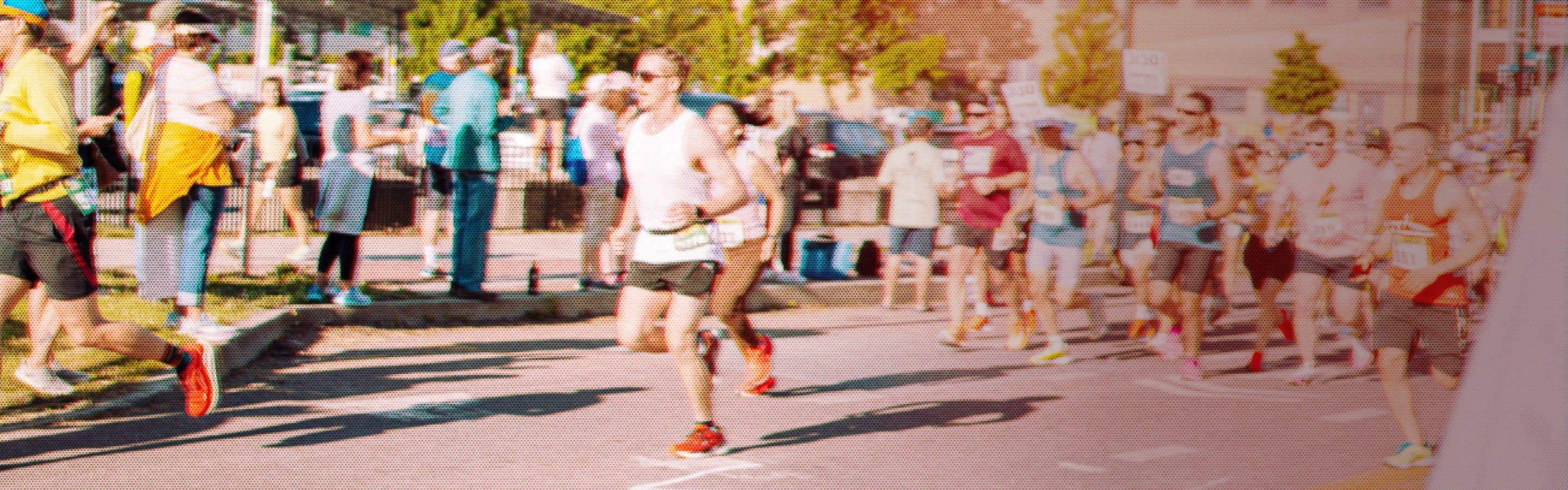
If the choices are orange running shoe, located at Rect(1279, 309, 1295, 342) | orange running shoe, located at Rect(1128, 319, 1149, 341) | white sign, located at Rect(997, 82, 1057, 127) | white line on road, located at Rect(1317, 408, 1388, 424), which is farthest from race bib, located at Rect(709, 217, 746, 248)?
orange running shoe, located at Rect(1279, 309, 1295, 342)

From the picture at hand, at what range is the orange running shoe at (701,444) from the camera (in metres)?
5.47

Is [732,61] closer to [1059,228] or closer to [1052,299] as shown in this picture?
[1052,299]

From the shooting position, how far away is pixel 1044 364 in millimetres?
8578

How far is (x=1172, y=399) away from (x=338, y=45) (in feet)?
64.8

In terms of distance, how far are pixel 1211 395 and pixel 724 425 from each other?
274 cm

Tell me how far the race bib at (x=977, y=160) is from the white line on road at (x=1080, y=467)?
352cm

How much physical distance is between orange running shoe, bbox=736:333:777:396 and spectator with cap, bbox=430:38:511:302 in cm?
305

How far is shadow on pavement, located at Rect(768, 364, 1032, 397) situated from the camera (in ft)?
24.1

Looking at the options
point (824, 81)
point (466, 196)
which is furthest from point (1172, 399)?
point (824, 81)

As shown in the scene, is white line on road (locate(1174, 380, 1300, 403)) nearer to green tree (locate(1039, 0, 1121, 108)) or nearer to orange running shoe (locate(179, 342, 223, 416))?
orange running shoe (locate(179, 342, 223, 416))

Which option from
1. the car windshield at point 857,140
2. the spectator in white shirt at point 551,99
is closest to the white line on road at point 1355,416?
the spectator in white shirt at point 551,99

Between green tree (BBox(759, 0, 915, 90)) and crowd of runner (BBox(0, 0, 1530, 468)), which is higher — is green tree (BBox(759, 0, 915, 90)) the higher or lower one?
the higher one

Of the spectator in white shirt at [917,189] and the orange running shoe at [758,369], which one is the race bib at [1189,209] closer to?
the spectator in white shirt at [917,189]

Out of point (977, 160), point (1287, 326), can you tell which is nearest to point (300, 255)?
point (977, 160)
